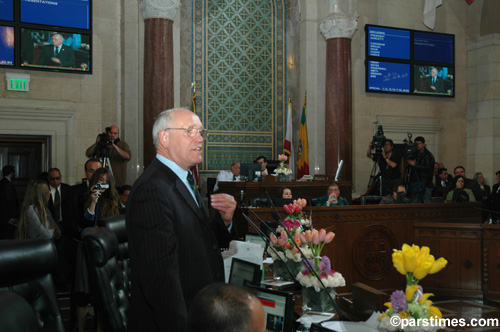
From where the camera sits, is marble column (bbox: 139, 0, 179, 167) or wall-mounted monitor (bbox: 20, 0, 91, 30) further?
marble column (bbox: 139, 0, 179, 167)

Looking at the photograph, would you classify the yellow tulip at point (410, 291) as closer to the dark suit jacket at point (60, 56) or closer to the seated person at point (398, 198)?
the seated person at point (398, 198)

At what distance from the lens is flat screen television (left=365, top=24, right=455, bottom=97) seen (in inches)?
455

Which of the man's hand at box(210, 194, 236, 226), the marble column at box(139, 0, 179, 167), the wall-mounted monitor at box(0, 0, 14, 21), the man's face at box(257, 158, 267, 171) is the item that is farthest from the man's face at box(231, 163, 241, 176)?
the man's hand at box(210, 194, 236, 226)

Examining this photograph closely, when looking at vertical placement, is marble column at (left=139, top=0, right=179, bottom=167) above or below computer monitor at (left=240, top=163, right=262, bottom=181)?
above

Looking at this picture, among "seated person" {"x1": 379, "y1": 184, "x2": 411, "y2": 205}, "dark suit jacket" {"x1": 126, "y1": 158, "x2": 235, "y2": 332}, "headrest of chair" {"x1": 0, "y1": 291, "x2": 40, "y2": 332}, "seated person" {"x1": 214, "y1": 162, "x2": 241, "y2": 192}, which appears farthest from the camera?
"seated person" {"x1": 214, "y1": 162, "x2": 241, "y2": 192}

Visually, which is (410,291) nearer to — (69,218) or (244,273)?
(244,273)

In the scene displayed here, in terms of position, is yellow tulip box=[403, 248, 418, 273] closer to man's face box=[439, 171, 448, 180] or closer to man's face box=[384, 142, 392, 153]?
man's face box=[384, 142, 392, 153]

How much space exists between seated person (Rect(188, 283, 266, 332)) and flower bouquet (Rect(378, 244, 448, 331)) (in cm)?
75

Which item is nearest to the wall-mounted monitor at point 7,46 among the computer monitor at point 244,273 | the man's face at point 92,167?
the man's face at point 92,167

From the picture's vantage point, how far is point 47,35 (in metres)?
8.79

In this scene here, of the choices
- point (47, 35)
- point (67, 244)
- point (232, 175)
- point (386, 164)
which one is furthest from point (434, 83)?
point (67, 244)

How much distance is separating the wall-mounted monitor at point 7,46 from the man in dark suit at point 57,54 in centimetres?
45

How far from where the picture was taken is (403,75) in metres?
11.8

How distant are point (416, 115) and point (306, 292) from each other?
10632 mm
